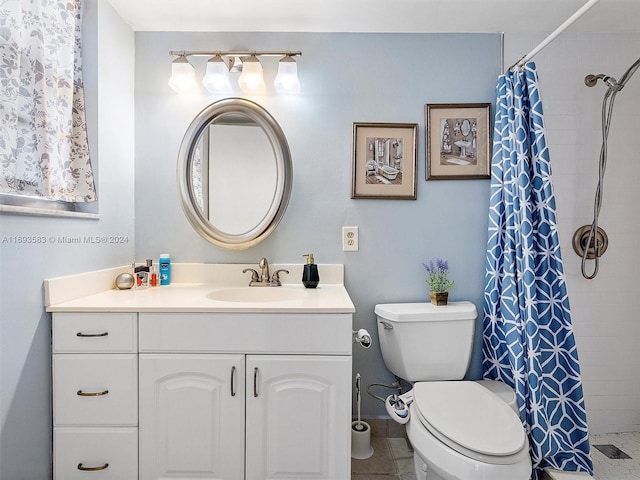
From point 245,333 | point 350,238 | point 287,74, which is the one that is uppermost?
point 287,74

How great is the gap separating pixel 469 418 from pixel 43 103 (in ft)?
6.30

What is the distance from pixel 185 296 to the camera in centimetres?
155

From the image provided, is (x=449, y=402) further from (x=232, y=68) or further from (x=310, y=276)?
(x=232, y=68)

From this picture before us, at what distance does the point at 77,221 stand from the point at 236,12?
3.94ft

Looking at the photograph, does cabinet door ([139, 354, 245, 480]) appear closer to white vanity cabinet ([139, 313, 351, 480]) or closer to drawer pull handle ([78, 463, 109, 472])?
white vanity cabinet ([139, 313, 351, 480])

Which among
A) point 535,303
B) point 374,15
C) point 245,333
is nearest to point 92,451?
point 245,333

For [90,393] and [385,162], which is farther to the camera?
[385,162]

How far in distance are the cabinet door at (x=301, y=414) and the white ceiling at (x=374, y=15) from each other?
5.16 feet

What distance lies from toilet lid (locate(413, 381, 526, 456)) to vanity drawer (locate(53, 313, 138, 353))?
1.13 meters

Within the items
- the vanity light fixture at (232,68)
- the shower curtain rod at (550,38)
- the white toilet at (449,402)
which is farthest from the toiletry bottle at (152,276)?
the shower curtain rod at (550,38)

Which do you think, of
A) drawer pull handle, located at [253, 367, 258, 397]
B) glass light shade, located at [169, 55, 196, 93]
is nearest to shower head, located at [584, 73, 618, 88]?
glass light shade, located at [169, 55, 196, 93]

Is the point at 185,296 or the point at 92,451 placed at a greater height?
the point at 185,296

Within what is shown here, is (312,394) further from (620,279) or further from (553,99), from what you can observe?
(553,99)

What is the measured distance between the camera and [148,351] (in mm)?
1339
